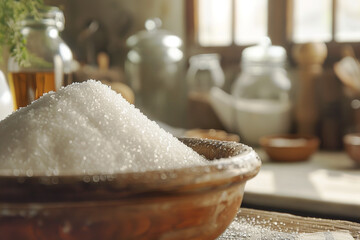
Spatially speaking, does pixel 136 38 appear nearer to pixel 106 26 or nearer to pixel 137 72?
pixel 137 72

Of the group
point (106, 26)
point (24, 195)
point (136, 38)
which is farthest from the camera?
point (106, 26)

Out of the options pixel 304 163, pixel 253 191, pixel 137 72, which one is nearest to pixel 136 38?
pixel 137 72

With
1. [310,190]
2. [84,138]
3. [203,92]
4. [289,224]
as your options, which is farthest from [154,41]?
[84,138]

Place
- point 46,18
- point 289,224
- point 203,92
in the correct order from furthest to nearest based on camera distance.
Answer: point 203,92 < point 46,18 < point 289,224

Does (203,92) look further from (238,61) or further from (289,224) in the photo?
(289,224)

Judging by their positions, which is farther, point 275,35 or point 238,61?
point 238,61

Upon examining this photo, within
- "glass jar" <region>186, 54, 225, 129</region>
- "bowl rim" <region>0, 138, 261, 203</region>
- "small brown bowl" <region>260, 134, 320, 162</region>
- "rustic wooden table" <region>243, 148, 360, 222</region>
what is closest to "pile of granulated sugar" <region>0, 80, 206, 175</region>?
"bowl rim" <region>0, 138, 261, 203</region>
